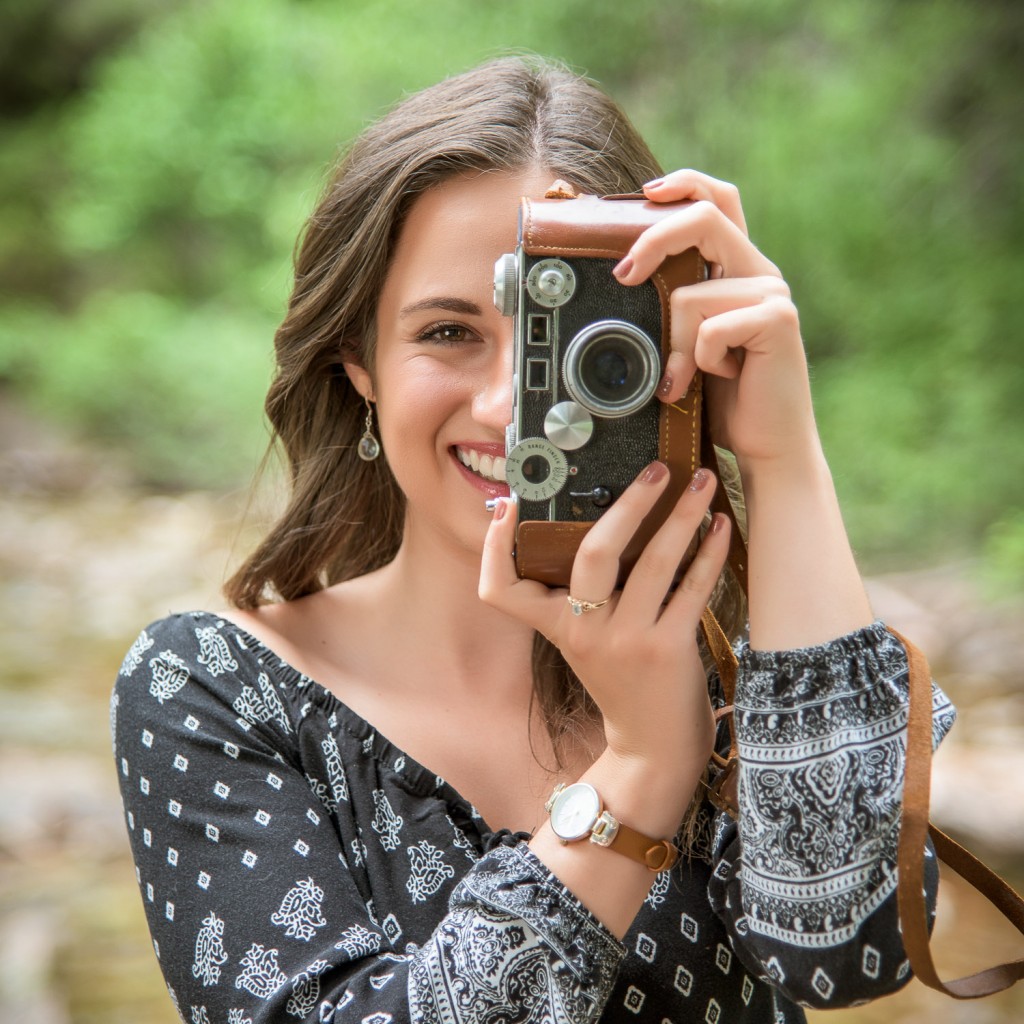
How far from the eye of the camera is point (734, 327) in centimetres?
105

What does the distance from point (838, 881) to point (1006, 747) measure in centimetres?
347

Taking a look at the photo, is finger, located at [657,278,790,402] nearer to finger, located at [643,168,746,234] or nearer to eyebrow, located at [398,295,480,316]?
finger, located at [643,168,746,234]

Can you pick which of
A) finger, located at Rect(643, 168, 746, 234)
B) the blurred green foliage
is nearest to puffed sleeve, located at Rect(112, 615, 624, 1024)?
finger, located at Rect(643, 168, 746, 234)

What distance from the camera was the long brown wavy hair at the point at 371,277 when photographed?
1.43 m

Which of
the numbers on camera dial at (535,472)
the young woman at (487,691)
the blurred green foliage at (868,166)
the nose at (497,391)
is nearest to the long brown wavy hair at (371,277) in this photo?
the young woman at (487,691)

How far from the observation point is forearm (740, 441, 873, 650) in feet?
3.56

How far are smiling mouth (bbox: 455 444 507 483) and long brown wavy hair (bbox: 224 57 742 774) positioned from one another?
0.22m

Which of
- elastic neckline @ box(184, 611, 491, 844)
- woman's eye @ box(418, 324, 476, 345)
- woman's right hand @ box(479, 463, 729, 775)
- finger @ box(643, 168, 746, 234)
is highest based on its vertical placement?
finger @ box(643, 168, 746, 234)

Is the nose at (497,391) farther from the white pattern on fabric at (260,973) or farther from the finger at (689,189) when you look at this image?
the white pattern on fabric at (260,973)

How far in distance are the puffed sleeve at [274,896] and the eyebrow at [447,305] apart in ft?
1.45

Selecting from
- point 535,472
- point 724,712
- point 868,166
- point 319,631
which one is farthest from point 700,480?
point 868,166

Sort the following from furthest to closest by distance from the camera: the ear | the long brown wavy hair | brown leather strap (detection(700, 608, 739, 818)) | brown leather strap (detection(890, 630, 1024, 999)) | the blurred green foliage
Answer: the blurred green foliage → the ear → the long brown wavy hair → brown leather strap (detection(700, 608, 739, 818)) → brown leather strap (detection(890, 630, 1024, 999))

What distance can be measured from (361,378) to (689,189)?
0.57 m

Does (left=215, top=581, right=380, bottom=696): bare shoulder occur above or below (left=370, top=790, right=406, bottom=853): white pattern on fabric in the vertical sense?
above
